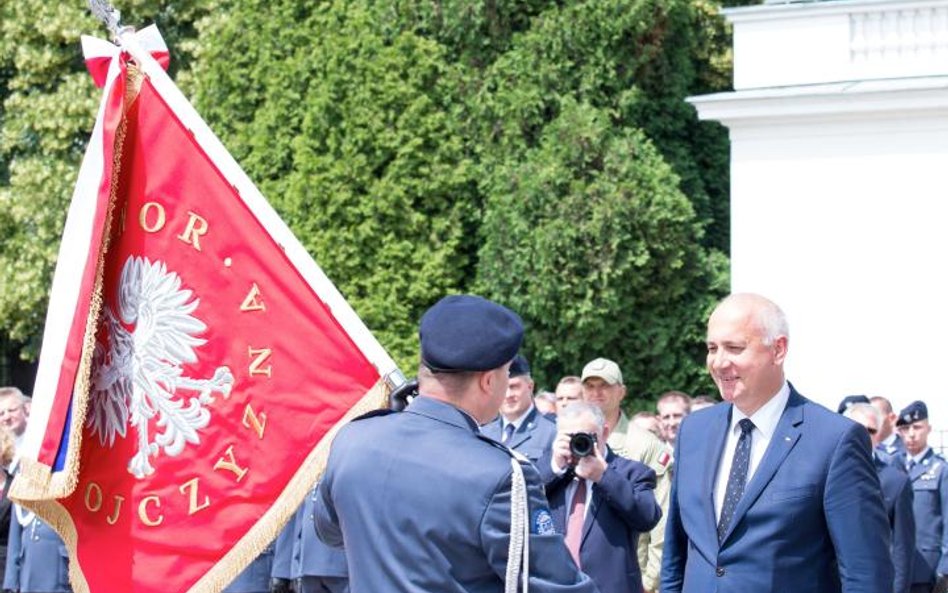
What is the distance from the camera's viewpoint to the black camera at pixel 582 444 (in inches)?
277

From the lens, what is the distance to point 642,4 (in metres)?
20.5

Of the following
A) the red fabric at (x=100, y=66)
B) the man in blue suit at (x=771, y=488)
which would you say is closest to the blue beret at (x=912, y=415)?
the man in blue suit at (x=771, y=488)

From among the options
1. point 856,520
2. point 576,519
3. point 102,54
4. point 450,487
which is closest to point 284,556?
point 576,519

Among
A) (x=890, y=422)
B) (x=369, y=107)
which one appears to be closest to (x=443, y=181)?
(x=369, y=107)

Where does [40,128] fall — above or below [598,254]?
above

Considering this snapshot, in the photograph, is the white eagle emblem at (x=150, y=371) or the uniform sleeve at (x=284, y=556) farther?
the uniform sleeve at (x=284, y=556)

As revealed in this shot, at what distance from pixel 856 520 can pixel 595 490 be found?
104 inches

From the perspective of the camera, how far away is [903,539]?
960cm

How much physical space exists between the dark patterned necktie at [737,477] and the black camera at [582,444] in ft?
6.27

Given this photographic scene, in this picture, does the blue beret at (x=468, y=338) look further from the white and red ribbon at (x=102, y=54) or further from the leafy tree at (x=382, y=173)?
the leafy tree at (x=382, y=173)

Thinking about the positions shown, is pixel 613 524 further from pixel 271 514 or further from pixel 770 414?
pixel 770 414

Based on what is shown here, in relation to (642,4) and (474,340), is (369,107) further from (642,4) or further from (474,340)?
(474,340)

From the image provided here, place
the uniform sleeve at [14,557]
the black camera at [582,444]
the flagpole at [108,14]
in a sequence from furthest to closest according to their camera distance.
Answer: the uniform sleeve at [14,557] → the black camera at [582,444] → the flagpole at [108,14]

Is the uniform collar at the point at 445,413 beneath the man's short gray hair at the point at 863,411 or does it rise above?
above
